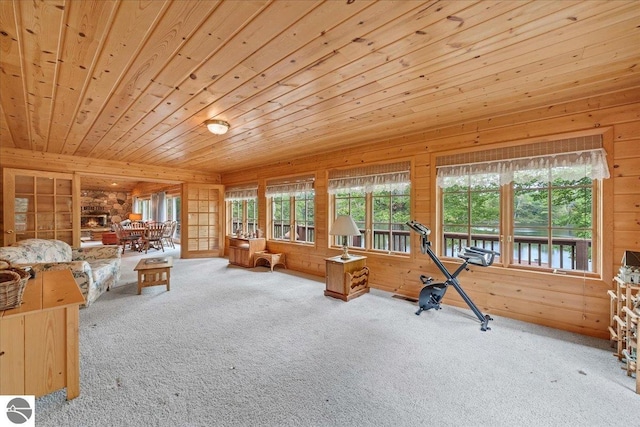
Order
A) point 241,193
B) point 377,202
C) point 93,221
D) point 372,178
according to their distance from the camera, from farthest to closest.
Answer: point 93,221, point 241,193, point 377,202, point 372,178

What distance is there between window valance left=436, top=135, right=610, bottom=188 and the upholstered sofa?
4671 millimetres

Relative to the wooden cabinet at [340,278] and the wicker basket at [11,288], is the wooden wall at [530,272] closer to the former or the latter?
the wooden cabinet at [340,278]

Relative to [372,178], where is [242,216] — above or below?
below

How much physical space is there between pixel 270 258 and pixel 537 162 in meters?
4.46

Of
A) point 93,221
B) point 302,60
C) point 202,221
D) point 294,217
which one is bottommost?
point 93,221

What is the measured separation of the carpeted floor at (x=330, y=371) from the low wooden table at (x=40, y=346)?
5.5 inches

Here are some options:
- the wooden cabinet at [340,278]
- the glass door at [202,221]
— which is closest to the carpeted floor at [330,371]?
the wooden cabinet at [340,278]

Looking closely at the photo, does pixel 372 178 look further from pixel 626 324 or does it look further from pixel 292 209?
pixel 626 324

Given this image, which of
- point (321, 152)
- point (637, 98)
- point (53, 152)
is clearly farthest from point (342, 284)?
point (53, 152)

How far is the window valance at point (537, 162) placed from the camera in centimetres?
254

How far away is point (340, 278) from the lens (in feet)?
11.9

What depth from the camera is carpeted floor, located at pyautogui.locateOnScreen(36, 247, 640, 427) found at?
1562mm

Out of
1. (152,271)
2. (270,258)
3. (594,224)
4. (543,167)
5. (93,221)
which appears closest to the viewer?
(594,224)

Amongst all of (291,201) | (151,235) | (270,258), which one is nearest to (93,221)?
(151,235)
